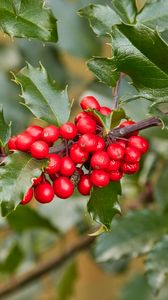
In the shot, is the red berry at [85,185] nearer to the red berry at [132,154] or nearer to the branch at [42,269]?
the red berry at [132,154]

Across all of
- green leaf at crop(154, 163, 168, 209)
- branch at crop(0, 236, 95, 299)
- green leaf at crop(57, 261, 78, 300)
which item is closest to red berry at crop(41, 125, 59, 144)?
green leaf at crop(154, 163, 168, 209)

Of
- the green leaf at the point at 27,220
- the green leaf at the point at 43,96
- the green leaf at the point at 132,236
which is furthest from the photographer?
the green leaf at the point at 27,220

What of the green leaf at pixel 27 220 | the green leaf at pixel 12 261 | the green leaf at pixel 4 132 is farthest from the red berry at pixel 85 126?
the green leaf at pixel 12 261

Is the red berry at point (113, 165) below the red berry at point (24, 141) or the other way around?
below

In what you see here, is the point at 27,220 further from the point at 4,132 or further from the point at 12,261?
the point at 4,132

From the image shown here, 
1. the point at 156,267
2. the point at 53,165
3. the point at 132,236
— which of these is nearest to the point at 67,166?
the point at 53,165
